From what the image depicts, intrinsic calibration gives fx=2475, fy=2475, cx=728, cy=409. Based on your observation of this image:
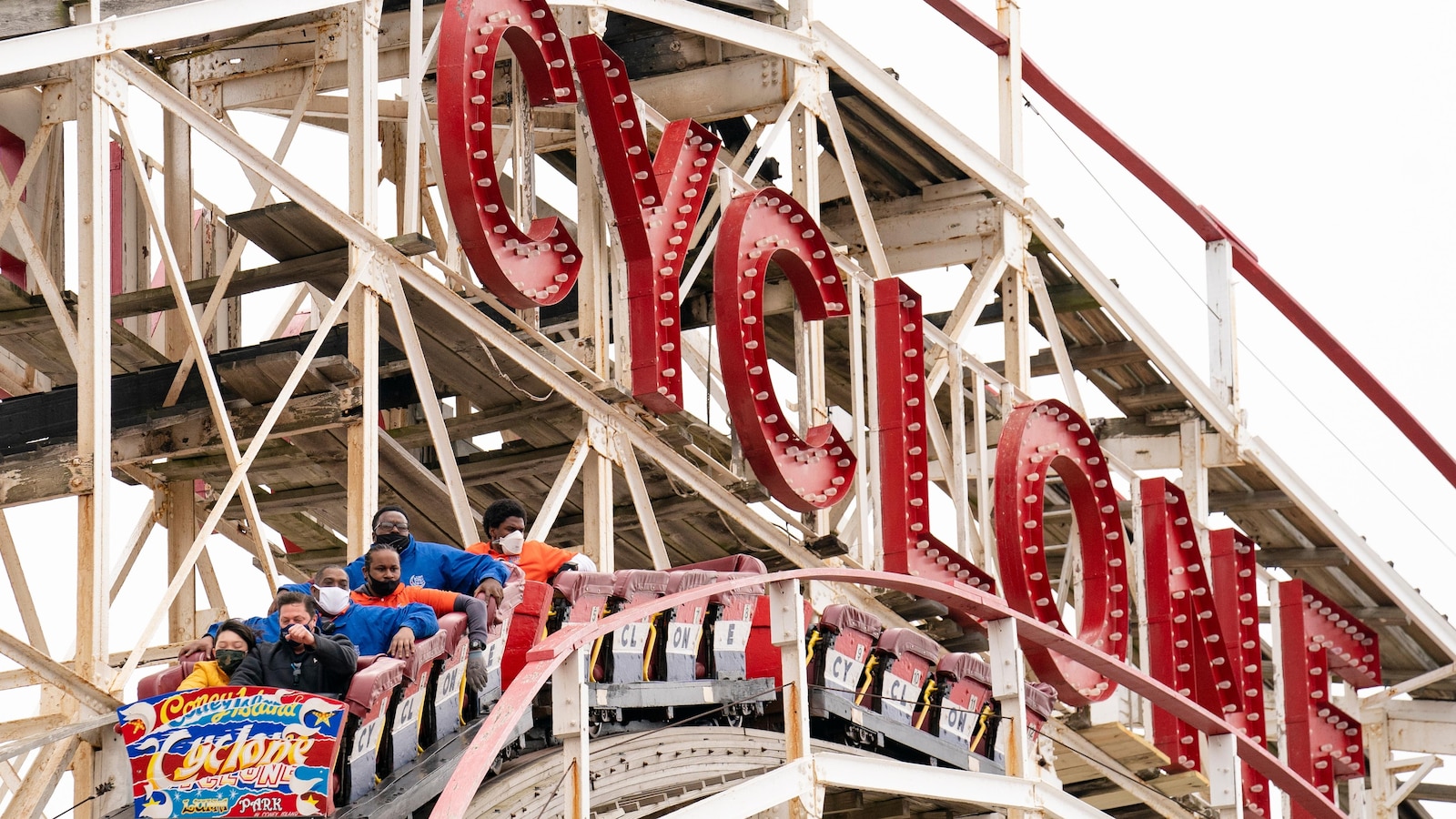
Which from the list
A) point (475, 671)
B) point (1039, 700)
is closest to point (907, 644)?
point (1039, 700)

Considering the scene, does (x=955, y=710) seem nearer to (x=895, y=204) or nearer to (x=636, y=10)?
(x=636, y=10)

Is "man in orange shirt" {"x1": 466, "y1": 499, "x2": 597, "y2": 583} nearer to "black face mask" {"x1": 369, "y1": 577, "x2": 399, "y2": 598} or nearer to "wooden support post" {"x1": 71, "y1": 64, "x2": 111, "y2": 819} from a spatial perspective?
"black face mask" {"x1": 369, "y1": 577, "x2": 399, "y2": 598}

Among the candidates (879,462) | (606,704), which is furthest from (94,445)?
(879,462)

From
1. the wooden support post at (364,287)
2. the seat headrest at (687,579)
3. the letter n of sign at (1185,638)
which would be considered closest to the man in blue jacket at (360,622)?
the seat headrest at (687,579)

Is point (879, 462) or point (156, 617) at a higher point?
point (879, 462)

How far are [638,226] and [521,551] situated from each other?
4.80 meters

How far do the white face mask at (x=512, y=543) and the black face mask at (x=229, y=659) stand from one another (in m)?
2.66

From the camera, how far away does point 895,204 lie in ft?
81.4

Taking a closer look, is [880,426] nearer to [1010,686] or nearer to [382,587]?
[1010,686]

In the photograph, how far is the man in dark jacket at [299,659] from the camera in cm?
1160

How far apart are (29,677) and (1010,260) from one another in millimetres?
12580

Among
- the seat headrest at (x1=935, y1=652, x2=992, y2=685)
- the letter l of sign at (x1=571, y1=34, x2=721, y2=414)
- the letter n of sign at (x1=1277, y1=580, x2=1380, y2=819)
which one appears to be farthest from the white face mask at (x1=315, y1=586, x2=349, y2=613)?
the letter n of sign at (x1=1277, y1=580, x2=1380, y2=819)

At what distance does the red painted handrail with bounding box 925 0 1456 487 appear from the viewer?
983 inches

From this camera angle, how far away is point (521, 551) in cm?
1452
